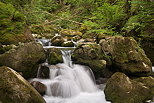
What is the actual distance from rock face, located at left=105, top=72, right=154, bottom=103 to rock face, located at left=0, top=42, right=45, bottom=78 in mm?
3033

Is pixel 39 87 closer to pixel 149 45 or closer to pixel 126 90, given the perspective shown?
pixel 126 90

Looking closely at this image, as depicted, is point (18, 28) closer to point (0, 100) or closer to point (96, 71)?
point (96, 71)

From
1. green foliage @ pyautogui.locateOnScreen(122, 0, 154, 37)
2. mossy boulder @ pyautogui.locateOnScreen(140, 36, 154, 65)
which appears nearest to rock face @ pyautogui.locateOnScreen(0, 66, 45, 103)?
green foliage @ pyautogui.locateOnScreen(122, 0, 154, 37)

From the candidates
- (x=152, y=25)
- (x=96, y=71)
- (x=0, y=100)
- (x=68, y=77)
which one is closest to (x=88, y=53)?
(x=96, y=71)

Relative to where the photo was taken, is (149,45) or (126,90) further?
(149,45)

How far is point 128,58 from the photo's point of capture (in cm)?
581

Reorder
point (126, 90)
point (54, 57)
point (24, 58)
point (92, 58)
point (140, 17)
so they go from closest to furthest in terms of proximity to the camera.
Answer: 1. point (126, 90)
2. point (24, 58)
3. point (140, 17)
4. point (54, 57)
5. point (92, 58)

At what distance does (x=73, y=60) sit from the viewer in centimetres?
711

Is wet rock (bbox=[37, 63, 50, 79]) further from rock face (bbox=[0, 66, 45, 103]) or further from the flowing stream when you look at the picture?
rock face (bbox=[0, 66, 45, 103])

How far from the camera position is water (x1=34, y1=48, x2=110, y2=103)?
16.0 ft

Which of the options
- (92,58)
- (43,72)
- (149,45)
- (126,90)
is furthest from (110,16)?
(43,72)

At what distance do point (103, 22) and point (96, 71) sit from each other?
7.30 ft

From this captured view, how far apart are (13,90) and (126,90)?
311cm

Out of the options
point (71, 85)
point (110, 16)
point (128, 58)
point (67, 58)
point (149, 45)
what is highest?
point (110, 16)
